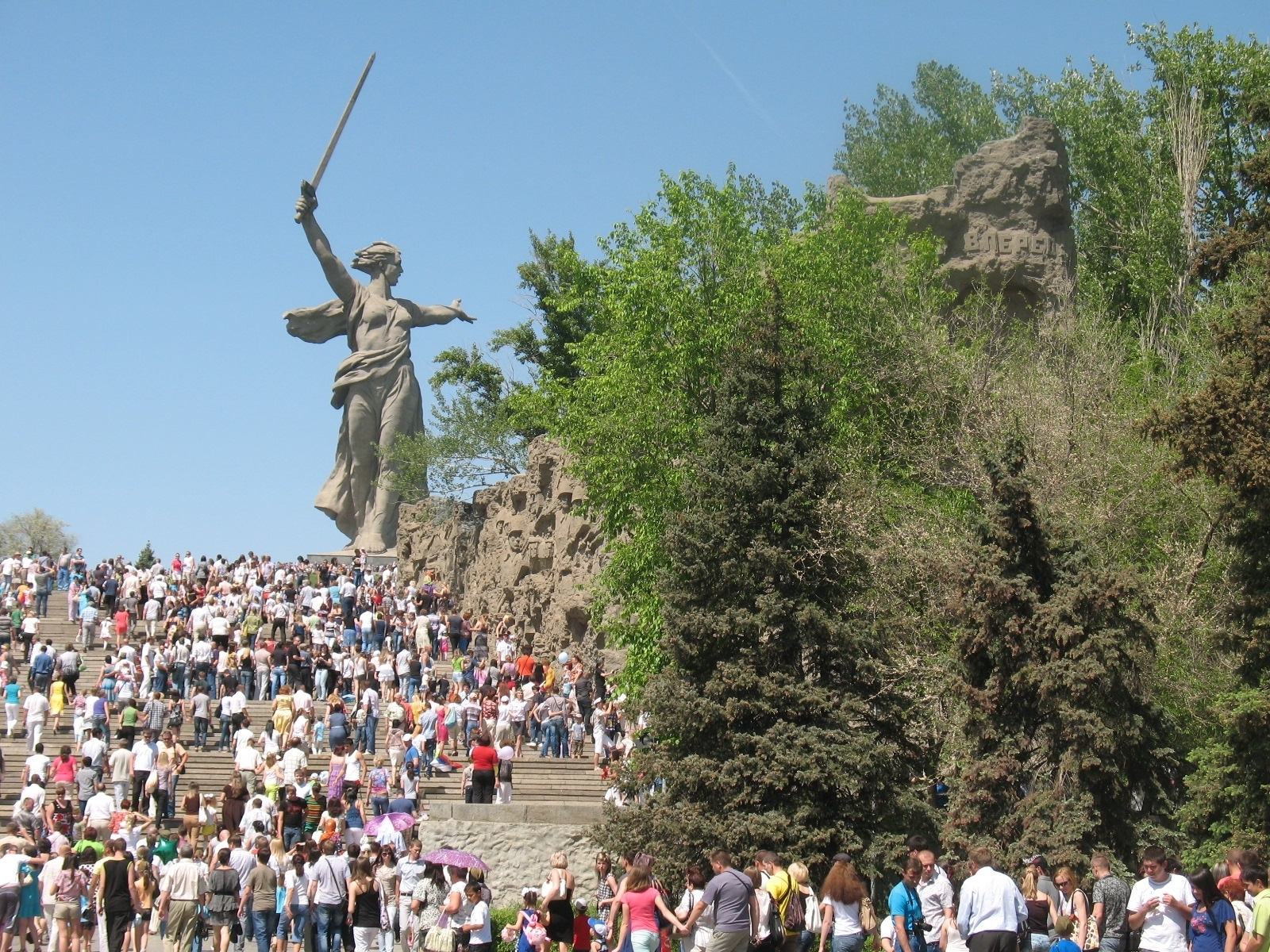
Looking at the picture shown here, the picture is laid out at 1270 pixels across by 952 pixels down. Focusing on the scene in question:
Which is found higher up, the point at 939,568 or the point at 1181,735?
the point at 939,568

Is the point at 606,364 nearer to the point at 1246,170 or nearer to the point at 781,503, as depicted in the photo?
the point at 781,503

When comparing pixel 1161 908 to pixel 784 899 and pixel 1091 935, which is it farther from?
pixel 784 899

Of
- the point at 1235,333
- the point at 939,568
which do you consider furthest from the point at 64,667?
the point at 1235,333

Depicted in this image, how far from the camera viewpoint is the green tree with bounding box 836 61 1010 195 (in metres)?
53.9

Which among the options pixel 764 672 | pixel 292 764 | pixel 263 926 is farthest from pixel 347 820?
pixel 764 672

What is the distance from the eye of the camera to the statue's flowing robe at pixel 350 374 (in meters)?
48.9

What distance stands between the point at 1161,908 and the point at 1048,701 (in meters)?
6.53

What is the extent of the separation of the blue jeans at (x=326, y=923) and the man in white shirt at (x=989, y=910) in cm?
706

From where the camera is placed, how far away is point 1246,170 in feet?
65.3

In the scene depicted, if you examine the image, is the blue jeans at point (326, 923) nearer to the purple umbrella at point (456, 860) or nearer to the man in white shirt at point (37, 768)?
the purple umbrella at point (456, 860)

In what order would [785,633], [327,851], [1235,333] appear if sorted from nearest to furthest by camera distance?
[327,851] → [1235,333] → [785,633]

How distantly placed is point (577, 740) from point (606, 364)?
24.5ft

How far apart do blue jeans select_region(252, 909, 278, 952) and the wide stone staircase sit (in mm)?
6631

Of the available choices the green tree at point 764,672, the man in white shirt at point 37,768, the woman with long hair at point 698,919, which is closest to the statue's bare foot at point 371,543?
→ the man in white shirt at point 37,768
